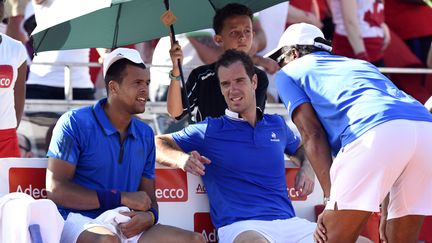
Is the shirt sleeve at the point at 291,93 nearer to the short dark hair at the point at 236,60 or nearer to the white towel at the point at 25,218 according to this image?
the short dark hair at the point at 236,60

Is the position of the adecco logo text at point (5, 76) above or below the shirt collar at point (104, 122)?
above

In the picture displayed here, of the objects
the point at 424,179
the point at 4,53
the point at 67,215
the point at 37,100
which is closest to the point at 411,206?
the point at 424,179

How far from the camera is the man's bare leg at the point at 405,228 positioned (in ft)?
22.7

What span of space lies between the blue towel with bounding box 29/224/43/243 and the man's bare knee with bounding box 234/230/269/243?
56.5 inches

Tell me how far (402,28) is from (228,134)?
3.95 metres

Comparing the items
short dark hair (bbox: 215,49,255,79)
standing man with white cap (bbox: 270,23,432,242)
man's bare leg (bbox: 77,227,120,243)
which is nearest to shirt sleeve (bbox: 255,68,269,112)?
short dark hair (bbox: 215,49,255,79)

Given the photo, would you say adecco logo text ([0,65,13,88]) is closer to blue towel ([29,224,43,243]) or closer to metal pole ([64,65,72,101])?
metal pole ([64,65,72,101])

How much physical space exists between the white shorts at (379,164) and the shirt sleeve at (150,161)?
1401mm

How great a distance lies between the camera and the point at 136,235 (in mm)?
7148

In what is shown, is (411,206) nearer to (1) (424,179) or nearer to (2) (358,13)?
(1) (424,179)

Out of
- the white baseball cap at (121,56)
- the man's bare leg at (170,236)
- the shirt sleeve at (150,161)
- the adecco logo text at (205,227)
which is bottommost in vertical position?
the adecco logo text at (205,227)

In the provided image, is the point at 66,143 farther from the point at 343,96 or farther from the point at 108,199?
the point at 343,96

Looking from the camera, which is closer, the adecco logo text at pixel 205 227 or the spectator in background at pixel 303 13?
the adecco logo text at pixel 205 227

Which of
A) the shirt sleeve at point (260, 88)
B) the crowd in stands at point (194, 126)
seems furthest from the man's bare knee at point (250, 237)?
the shirt sleeve at point (260, 88)
